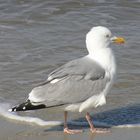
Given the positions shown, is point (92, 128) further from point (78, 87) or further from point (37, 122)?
point (37, 122)

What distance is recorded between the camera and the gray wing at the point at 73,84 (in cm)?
645

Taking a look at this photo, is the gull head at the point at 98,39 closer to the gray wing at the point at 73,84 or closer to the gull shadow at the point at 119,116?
the gray wing at the point at 73,84

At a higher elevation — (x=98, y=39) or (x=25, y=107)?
(x=98, y=39)

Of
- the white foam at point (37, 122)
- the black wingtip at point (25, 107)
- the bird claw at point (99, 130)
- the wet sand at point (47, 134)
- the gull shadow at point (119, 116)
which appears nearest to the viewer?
the black wingtip at point (25, 107)

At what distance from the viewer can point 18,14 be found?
472 inches

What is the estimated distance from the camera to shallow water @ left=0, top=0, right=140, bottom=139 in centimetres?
757

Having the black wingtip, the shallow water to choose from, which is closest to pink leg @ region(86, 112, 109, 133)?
the shallow water

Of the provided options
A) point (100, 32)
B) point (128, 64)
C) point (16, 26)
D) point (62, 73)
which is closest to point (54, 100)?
point (62, 73)

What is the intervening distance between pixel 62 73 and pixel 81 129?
77 centimetres

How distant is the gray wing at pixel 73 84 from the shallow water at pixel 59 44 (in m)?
0.58

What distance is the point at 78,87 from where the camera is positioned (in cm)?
655

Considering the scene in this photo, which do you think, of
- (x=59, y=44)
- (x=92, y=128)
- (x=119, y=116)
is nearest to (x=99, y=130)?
(x=92, y=128)

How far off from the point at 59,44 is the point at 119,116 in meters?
2.95

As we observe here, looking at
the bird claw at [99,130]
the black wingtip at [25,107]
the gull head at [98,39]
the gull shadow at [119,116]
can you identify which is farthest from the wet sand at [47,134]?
the gull head at [98,39]
